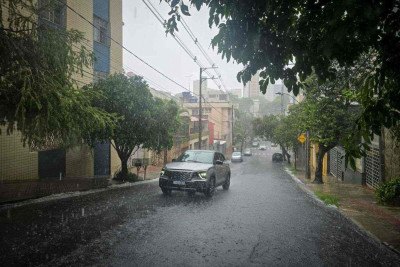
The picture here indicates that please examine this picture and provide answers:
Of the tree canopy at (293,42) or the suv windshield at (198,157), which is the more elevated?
the tree canopy at (293,42)

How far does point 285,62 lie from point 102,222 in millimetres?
5648

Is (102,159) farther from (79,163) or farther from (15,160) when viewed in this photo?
(15,160)

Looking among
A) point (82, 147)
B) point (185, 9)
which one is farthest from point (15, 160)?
point (185, 9)

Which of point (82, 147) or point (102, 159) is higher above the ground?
point (82, 147)

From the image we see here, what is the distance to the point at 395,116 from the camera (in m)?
5.71

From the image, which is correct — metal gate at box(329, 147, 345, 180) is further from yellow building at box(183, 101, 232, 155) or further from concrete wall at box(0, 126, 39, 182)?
yellow building at box(183, 101, 232, 155)

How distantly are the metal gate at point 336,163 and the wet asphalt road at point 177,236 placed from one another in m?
15.4

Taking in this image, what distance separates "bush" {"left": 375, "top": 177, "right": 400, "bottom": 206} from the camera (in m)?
13.3

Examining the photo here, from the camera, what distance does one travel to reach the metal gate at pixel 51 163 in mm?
18047

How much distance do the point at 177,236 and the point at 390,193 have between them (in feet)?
31.0

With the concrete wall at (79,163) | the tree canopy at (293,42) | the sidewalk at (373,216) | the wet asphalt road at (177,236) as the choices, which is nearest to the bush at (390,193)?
the sidewalk at (373,216)

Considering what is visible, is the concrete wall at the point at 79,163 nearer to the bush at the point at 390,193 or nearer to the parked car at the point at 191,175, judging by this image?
the parked car at the point at 191,175

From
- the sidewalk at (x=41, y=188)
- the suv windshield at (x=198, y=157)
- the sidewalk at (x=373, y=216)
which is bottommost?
the sidewalk at (x=373, y=216)

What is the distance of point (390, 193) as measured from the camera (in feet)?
44.2
